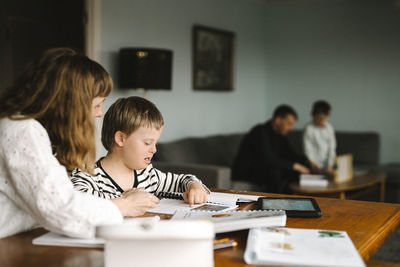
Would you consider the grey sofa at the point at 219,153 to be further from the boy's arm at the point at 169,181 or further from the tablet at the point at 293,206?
the tablet at the point at 293,206

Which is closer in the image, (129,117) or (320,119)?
(129,117)

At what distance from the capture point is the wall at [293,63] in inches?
182

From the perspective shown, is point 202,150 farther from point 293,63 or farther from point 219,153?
point 293,63

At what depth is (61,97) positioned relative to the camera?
3.73ft

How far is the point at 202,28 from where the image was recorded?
15.8 feet

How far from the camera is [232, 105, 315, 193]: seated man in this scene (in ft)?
13.6

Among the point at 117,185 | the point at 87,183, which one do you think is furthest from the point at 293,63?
the point at 87,183

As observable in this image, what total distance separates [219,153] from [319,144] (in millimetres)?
1028

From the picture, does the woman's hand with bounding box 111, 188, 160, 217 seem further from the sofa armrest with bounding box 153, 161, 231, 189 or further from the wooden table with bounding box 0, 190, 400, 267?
the sofa armrest with bounding box 153, 161, 231, 189

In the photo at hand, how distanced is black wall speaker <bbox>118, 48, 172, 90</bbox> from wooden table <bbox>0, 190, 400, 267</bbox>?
2.29m

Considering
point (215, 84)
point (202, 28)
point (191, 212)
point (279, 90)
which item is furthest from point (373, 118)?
point (191, 212)

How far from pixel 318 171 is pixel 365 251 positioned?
338cm

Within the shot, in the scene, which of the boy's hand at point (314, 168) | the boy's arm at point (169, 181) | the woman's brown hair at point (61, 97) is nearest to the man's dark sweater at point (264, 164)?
the boy's hand at point (314, 168)

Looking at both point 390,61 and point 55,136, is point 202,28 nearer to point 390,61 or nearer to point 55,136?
point 390,61
